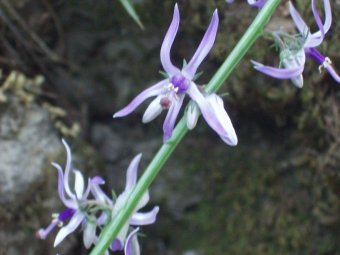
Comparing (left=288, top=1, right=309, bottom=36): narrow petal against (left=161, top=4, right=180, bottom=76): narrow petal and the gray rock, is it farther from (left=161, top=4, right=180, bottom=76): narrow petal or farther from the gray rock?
the gray rock

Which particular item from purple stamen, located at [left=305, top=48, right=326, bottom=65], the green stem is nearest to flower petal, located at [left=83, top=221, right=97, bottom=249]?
the green stem

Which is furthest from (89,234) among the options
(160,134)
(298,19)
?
(160,134)

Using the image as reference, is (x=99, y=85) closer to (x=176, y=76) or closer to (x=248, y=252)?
(x=248, y=252)

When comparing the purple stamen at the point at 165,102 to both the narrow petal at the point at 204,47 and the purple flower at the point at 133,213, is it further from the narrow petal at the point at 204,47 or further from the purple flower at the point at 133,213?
the purple flower at the point at 133,213

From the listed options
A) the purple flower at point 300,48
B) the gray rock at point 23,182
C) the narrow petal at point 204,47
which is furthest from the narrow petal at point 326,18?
the gray rock at point 23,182

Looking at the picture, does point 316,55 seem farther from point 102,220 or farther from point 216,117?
point 102,220

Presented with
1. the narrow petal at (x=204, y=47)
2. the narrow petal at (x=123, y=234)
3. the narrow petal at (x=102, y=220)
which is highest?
the narrow petal at (x=204, y=47)

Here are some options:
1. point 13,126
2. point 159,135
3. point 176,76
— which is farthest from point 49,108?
point 176,76
